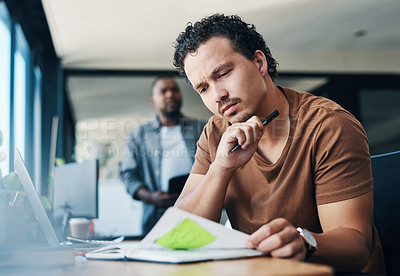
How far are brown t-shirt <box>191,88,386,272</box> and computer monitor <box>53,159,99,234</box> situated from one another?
1.05 metres

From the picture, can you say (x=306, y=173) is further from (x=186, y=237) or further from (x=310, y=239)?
(x=186, y=237)

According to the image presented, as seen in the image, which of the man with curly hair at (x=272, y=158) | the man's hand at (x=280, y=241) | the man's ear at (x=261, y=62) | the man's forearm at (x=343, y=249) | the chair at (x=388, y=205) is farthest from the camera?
the man's ear at (x=261, y=62)

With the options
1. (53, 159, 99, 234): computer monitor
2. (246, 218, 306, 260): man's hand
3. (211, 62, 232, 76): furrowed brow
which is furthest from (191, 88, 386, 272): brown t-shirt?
(53, 159, 99, 234): computer monitor

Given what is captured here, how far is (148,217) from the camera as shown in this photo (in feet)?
11.7

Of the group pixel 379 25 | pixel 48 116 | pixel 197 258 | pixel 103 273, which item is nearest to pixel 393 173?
pixel 197 258

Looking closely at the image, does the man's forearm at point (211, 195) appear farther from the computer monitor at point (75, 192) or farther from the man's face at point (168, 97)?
the man's face at point (168, 97)

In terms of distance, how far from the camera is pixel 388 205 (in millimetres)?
1293

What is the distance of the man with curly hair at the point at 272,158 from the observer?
1.10 metres

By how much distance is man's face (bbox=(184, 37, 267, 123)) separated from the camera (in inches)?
56.1

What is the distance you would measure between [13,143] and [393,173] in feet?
9.31

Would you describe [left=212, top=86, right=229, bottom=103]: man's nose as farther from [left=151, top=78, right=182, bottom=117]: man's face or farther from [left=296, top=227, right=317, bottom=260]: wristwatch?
[left=151, top=78, right=182, bottom=117]: man's face

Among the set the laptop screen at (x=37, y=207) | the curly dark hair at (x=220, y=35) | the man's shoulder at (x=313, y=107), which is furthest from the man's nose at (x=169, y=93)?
the laptop screen at (x=37, y=207)

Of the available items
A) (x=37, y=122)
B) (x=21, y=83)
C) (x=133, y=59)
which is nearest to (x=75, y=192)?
(x=21, y=83)

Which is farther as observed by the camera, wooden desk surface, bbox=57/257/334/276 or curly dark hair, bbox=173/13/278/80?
curly dark hair, bbox=173/13/278/80
